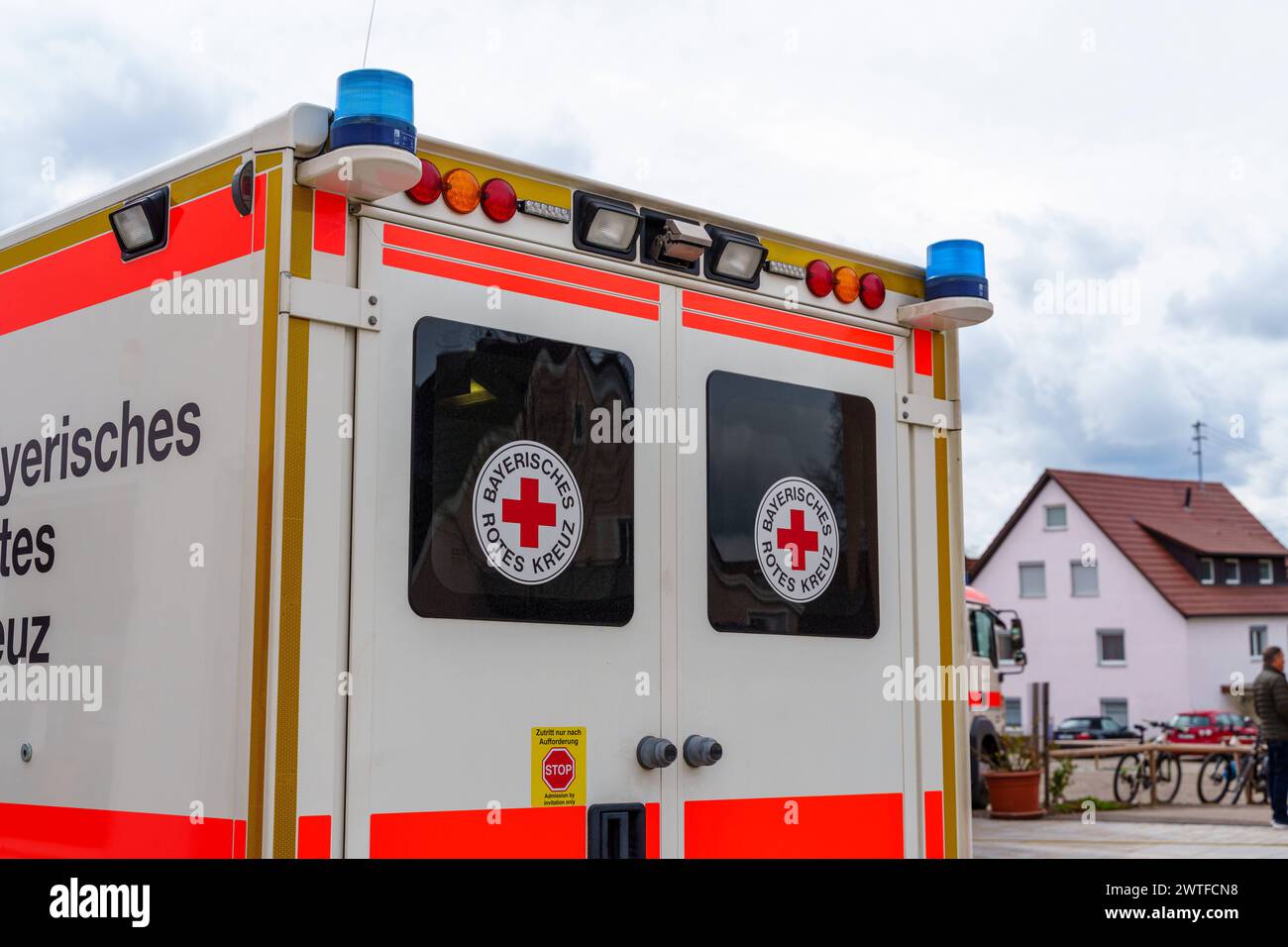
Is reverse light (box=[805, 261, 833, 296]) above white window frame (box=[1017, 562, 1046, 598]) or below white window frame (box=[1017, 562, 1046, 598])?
below

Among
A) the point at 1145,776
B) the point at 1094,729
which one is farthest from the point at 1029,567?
the point at 1145,776

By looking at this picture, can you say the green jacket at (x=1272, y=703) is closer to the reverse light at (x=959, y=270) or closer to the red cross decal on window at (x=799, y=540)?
the reverse light at (x=959, y=270)

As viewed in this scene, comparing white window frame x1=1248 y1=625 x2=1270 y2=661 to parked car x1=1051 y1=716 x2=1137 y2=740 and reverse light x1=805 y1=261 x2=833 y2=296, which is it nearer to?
parked car x1=1051 y1=716 x2=1137 y2=740

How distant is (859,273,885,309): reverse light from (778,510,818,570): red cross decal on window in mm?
654

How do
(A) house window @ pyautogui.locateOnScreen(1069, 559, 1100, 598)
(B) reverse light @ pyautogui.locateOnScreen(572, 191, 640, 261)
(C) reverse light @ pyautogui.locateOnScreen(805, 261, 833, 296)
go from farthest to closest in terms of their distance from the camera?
(A) house window @ pyautogui.locateOnScreen(1069, 559, 1100, 598) → (C) reverse light @ pyautogui.locateOnScreen(805, 261, 833, 296) → (B) reverse light @ pyautogui.locateOnScreen(572, 191, 640, 261)

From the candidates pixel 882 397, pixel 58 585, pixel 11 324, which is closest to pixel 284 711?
pixel 58 585

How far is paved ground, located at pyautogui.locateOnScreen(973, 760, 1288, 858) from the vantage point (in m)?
11.7

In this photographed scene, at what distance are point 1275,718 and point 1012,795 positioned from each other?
3551 millimetres

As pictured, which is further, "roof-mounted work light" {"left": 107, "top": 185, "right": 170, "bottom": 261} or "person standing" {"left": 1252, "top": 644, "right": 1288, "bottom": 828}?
"person standing" {"left": 1252, "top": 644, "right": 1288, "bottom": 828}

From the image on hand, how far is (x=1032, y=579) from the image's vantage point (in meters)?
48.6

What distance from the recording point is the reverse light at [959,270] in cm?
413

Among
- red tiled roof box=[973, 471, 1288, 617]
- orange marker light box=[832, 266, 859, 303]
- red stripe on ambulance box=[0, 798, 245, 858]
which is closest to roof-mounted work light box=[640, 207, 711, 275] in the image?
orange marker light box=[832, 266, 859, 303]

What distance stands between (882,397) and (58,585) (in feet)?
7.05

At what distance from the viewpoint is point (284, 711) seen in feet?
9.18
